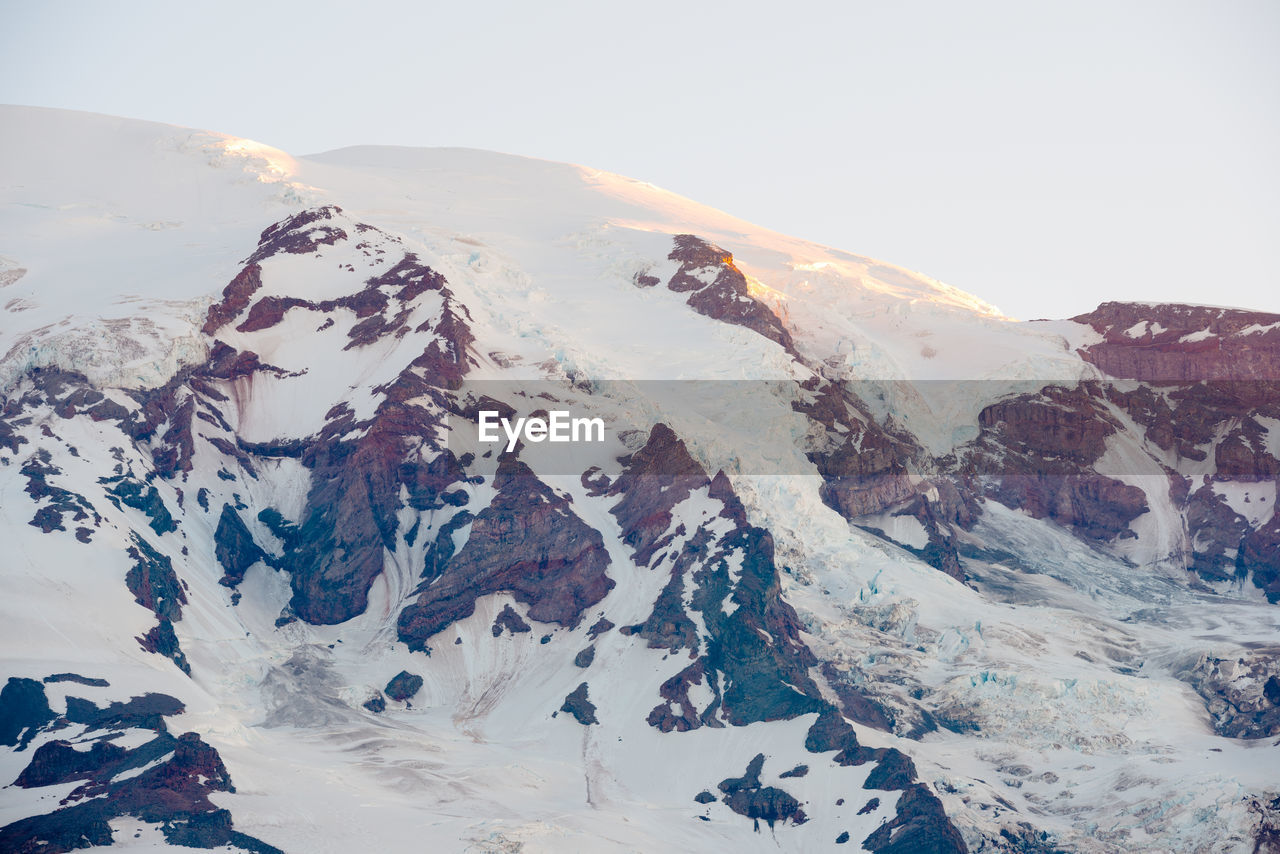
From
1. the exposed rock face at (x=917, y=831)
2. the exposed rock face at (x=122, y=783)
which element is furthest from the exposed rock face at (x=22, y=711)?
the exposed rock face at (x=917, y=831)

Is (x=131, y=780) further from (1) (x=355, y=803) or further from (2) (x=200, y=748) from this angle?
(1) (x=355, y=803)

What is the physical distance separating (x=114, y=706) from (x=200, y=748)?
14058mm

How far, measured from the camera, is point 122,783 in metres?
183

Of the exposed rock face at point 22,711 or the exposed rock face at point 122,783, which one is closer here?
the exposed rock face at point 122,783

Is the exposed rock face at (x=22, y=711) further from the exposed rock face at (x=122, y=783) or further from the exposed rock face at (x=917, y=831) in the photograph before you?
the exposed rock face at (x=917, y=831)

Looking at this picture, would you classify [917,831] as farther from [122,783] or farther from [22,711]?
[22,711]

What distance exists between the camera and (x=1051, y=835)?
199 m

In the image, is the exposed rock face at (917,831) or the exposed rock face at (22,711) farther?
the exposed rock face at (917,831)

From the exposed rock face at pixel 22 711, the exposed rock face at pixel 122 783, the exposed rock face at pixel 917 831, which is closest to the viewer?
the exposed rock face at pixel 122 783

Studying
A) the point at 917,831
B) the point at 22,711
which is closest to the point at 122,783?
the point at 22,711

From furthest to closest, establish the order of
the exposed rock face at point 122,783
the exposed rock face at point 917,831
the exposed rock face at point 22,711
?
the exposed rock face at point 917,831, the exposed rock face at point 22,711, the exposed rock face at point 122,783

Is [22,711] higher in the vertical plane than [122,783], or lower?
higher

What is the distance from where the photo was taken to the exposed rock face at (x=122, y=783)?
571 feet

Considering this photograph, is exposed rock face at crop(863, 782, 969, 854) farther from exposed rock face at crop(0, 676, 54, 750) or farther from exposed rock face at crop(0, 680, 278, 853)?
exposed rock face at crop(0, 676, 54, 750)
